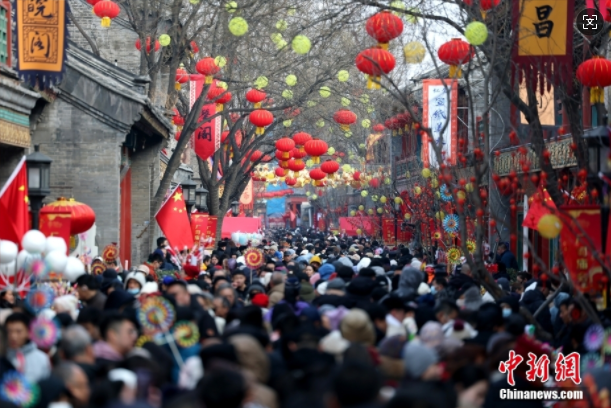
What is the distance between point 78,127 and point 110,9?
2.83 meters

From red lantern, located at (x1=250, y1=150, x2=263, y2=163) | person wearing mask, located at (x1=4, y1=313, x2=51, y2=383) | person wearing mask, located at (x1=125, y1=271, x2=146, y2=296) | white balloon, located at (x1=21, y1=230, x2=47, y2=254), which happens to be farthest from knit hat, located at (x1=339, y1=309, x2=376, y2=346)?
red lantern, located at (x1=250, y1=150, x2=263, y2=163)

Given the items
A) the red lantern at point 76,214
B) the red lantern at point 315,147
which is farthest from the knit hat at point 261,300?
the red lantern at point 315,147

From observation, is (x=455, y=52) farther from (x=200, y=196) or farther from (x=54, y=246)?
(x=200, y=196)

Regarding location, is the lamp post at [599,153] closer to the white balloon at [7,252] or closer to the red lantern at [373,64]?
the red lantern at [373,64]

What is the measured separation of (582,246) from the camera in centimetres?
1184

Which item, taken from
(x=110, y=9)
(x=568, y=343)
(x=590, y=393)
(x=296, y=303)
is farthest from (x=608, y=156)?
(x=110, y=9)

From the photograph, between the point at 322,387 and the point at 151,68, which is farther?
the point at 151,68

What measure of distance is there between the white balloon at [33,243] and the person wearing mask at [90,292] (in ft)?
2.55

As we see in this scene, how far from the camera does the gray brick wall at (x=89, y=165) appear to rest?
21.3m

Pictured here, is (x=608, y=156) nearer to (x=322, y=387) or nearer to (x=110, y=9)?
(x=322, y=387)

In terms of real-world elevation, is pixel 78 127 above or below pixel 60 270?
above

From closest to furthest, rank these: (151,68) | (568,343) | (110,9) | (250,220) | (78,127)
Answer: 1. (568,343)
2. (110,9)
3. (78,127)
4. (151,68)
5. (250,220)

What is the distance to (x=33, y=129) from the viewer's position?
2022 centimetres

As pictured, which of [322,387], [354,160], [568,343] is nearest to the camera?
[322,387]
